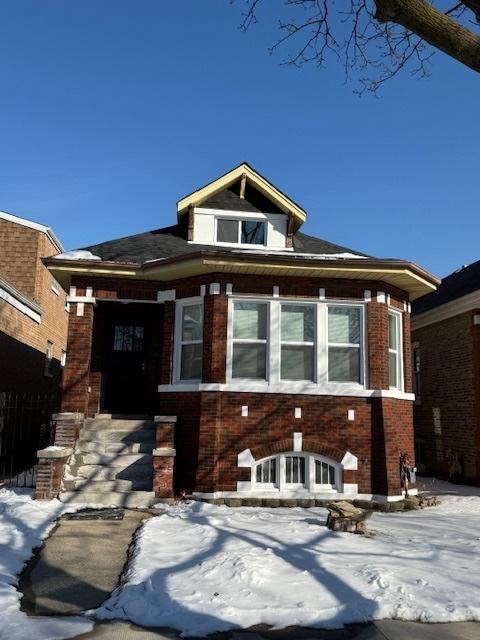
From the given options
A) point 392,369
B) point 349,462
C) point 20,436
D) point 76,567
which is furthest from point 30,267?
point 76,567

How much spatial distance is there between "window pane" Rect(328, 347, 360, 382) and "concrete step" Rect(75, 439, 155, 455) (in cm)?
364

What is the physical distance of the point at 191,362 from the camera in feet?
34.4

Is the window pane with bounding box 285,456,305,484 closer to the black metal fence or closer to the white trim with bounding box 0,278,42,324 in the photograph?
the black metal fence

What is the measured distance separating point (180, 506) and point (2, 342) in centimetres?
688

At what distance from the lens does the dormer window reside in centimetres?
1270

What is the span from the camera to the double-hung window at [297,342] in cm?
1020

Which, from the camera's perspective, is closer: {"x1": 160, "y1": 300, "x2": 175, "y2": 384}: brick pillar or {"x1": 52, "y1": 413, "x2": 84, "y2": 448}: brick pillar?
{"x1": 52, "y1": 413, "x2": 84, "y2": 448}: brick pillar

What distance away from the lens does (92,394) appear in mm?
11805

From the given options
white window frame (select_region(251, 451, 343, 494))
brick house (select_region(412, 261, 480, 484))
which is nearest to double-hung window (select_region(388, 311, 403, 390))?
white window frame (select_region(251, 451, 343, 494))

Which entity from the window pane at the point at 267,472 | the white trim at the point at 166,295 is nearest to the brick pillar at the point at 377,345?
the window pane at the point at 267,472

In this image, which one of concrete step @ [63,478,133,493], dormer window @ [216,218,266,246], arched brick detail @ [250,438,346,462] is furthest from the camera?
dormer window @ [216,218,266,246]

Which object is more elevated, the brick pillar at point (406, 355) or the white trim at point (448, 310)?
the white trim at point (448, 310)

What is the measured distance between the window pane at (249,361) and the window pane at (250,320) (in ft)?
0.61

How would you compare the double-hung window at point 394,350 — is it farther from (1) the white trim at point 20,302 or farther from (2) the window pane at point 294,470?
(1) the white trim at point 20,302
